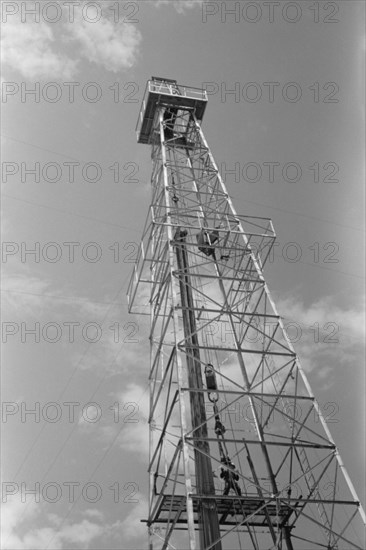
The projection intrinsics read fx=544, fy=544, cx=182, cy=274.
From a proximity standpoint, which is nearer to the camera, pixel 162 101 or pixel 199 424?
pixel 199 424

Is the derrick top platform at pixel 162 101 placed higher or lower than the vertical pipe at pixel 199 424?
higher

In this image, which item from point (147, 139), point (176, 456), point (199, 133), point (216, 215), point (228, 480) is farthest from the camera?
point (147, 139)

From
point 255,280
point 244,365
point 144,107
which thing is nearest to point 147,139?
point 144,107

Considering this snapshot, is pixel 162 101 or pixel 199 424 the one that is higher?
pixel 162 101

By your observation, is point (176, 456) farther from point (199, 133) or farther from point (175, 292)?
point (199, 133)

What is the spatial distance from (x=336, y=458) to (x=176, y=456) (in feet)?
15.8

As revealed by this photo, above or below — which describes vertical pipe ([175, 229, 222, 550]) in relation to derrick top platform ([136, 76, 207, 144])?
below

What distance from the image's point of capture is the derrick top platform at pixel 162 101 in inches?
1167

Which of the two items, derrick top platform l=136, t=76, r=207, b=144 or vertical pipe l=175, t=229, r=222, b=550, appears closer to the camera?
vertical pipe l=175, t=229, r=222, b=550

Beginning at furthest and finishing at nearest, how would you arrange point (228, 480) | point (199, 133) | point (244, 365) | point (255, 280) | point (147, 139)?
point (147, 139) → point (199, 133) → point (255, 280) → point (244, 365) → point (228, 480)

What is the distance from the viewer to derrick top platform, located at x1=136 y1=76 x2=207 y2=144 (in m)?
29.6

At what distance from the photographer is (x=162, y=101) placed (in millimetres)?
29656

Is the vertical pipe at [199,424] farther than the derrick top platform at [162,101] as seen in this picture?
No

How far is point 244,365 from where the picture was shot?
64.2ft
